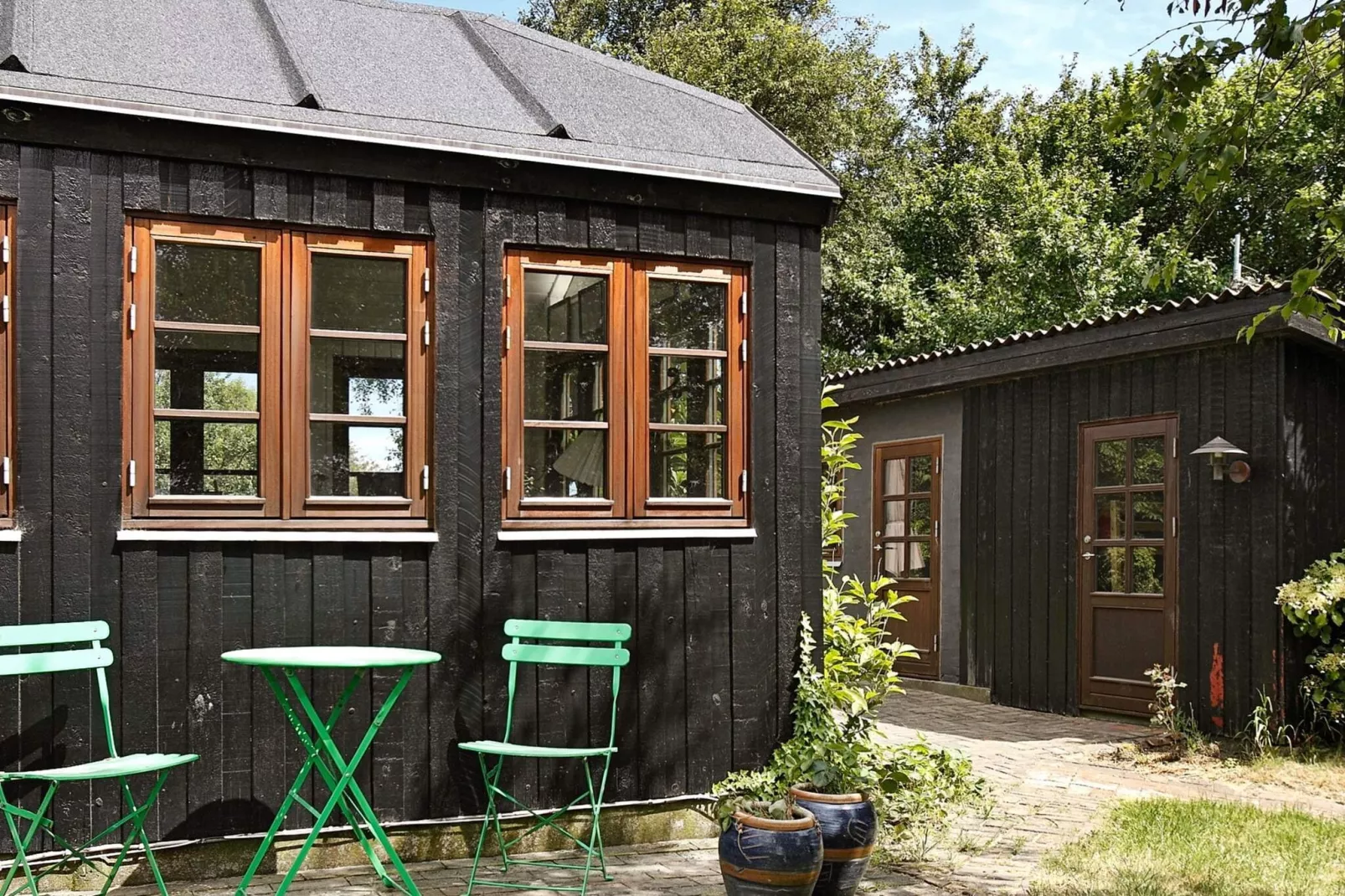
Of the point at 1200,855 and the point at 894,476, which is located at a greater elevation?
the point at 894,476

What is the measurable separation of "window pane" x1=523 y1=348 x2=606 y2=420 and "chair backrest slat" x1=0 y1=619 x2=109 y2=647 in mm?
2036

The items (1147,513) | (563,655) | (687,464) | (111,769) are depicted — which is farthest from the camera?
(1147,513)

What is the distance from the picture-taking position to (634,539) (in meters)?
6.43

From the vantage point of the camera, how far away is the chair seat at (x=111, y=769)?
4738 millimetres

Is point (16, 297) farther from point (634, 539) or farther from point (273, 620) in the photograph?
point (634, 539)

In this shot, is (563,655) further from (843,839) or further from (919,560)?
(919,560)

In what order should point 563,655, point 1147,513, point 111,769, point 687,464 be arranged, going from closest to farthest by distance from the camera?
point 111,769 < point 563,655 < point 687,464 < point 1147,513

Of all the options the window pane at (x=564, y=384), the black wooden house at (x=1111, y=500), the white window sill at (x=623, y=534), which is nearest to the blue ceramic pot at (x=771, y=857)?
the white window sill at (x=623, y=534)

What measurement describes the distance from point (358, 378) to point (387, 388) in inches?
5.3

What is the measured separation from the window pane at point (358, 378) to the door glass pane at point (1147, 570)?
6.14 meters

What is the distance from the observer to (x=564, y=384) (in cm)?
639

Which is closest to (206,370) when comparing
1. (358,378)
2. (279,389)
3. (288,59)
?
(279,389)

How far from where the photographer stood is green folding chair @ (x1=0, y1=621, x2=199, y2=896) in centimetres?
487

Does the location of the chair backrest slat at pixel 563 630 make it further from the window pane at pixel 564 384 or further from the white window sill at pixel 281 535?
the window pane at pixel 564 384
